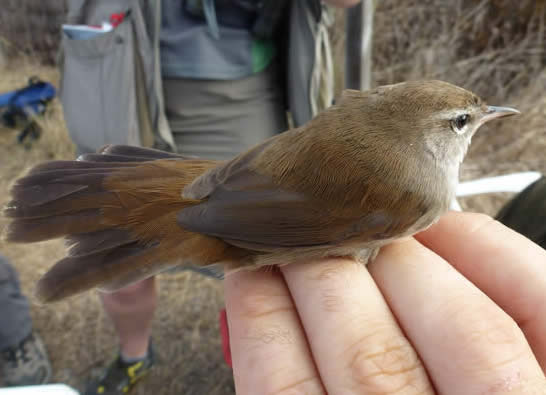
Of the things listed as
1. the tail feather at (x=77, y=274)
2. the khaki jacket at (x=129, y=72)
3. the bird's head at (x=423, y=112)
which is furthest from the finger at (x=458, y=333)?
the khaki jacket at (x=129, y=72)

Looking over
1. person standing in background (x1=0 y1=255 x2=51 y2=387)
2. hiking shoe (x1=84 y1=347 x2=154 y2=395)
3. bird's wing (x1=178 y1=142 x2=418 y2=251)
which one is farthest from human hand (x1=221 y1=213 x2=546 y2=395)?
person standing in background (x1=0 y1=255 x2=51 y2=387)

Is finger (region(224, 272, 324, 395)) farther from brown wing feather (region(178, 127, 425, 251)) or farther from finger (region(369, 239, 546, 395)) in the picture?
finger (region(369, 239, 546, 395))

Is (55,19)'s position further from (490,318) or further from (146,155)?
(490,318)

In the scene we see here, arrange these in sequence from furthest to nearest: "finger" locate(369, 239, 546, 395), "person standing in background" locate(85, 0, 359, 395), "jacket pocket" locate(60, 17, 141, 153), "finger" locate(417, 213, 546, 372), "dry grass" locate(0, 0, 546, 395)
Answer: "dry grass" locate(0, 0, 546, 395) < "person standing in background" locate(85, 0, 359, 395) < "jacket pocket" locate(60, 17, 141, 153) < "finger" locate(417, 213, 546, 372) < "finger" locate(369, 239, 546, 395)

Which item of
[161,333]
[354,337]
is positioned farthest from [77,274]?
[161,333]

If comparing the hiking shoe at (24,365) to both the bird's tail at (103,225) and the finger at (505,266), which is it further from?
the finger at (505,266)

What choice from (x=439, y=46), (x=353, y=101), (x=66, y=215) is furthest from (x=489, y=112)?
(x=439, y=46)
